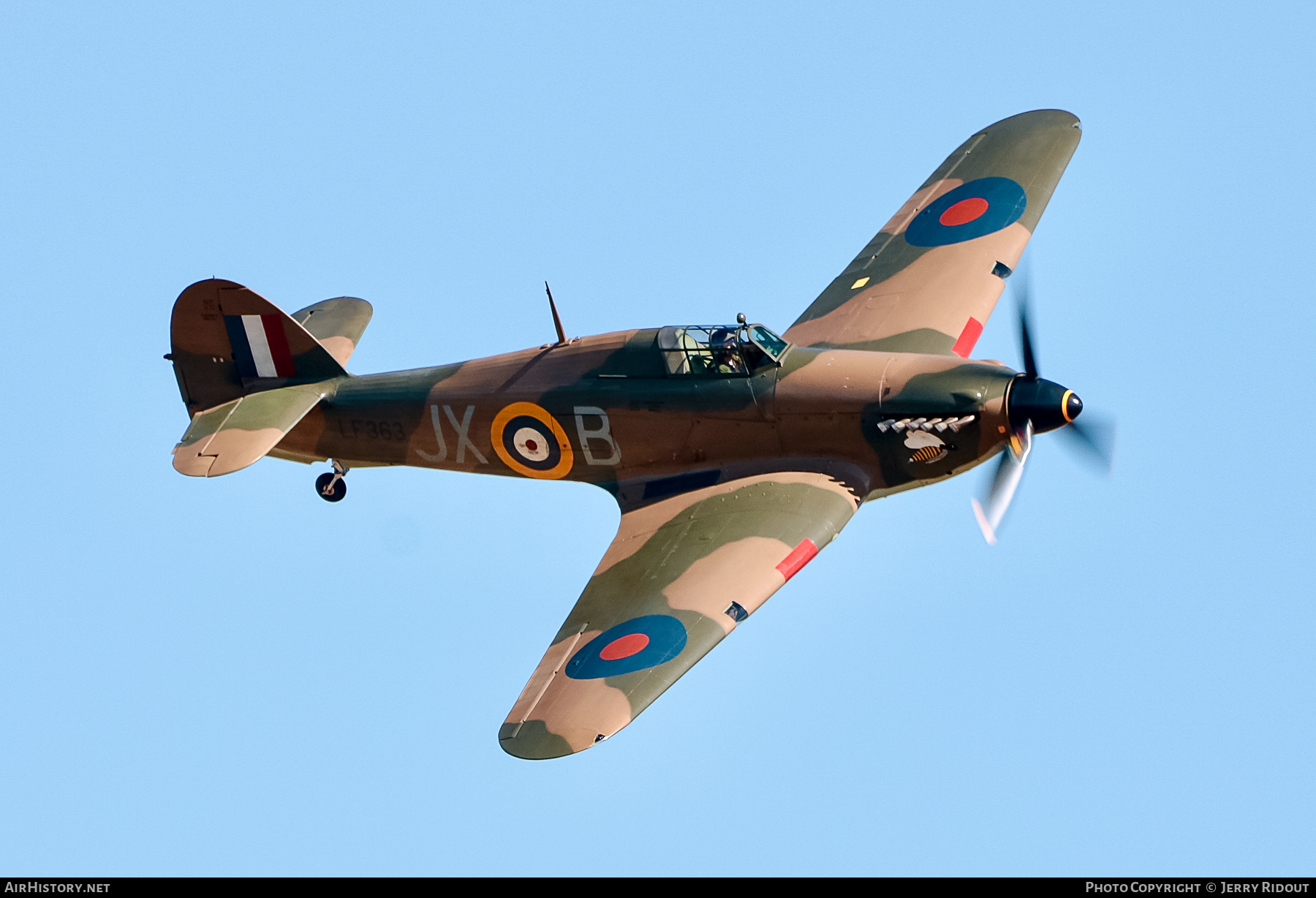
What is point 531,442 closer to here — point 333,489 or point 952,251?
point 333,489

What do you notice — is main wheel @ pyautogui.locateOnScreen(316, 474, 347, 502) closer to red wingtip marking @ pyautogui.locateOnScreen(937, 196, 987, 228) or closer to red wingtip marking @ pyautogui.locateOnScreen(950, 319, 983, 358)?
red wingtip marking @ pyautogui.locateOnScreen(950, 319, 983, 358)

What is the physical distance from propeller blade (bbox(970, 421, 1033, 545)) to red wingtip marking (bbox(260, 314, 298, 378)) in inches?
300

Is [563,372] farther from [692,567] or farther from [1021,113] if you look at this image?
[1021,113]

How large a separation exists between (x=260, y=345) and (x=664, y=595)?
591cm

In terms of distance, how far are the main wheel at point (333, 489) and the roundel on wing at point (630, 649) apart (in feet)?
16.1

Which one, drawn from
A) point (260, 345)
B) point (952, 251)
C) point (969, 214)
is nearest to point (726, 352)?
point (952, 251)

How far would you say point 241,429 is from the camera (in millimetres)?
19203

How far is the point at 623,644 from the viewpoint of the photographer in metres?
16.2

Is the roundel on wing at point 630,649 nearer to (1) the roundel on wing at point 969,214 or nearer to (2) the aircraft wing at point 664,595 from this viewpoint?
(2) the aircraft wing at point 664,595

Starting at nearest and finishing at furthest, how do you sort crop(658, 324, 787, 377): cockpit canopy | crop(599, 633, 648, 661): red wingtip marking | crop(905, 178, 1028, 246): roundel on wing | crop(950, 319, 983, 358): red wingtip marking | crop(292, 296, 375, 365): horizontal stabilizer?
crop(599, 633, 648, 661): red wingtip marking < crop(658, 324, 787, 377): cockpit canopy < crop(950, 319, 983, 358): red wingtip marking < crop(292, 296, 375, 365): horizontal stabilizer < crop(905, 178, 1028, 246): roundel on wing

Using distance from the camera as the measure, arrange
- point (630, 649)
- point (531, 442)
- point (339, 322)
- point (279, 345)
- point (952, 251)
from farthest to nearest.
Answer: point (339, 322)
point (952, 251)
point (279, 345)
point (531, 442)
point (630, 649)

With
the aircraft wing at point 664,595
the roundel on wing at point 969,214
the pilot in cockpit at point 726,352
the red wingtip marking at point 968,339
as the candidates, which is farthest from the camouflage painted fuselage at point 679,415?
the roundel on wing at point 969,214

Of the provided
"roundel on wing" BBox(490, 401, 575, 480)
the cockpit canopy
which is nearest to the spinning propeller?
the cockpit canopy

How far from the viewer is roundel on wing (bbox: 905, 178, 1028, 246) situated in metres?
20.9
